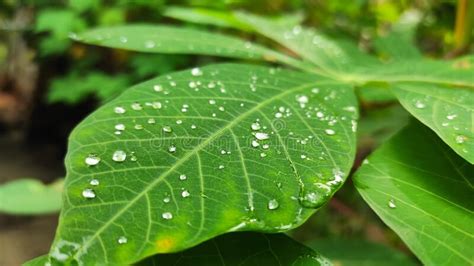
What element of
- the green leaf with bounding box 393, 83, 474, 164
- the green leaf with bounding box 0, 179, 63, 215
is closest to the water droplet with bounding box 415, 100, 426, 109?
the green leaf with bounding box 393, 83, 474, 164

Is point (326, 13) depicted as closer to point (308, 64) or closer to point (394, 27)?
point (394, 27)

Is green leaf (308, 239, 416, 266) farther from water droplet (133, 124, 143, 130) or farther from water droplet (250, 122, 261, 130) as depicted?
water droplet (133, 124, 143, 130)

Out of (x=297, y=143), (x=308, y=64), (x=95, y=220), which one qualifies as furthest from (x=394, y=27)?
(x=95, y=220)

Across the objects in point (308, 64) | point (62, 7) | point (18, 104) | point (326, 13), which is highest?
point (308, 64)

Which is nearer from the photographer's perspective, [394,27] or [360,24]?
[360,24]

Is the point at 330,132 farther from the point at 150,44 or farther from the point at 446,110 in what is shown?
the point at 150,44

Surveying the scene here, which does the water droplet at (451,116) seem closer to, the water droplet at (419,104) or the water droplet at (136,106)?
the water droplet at (419,104)
